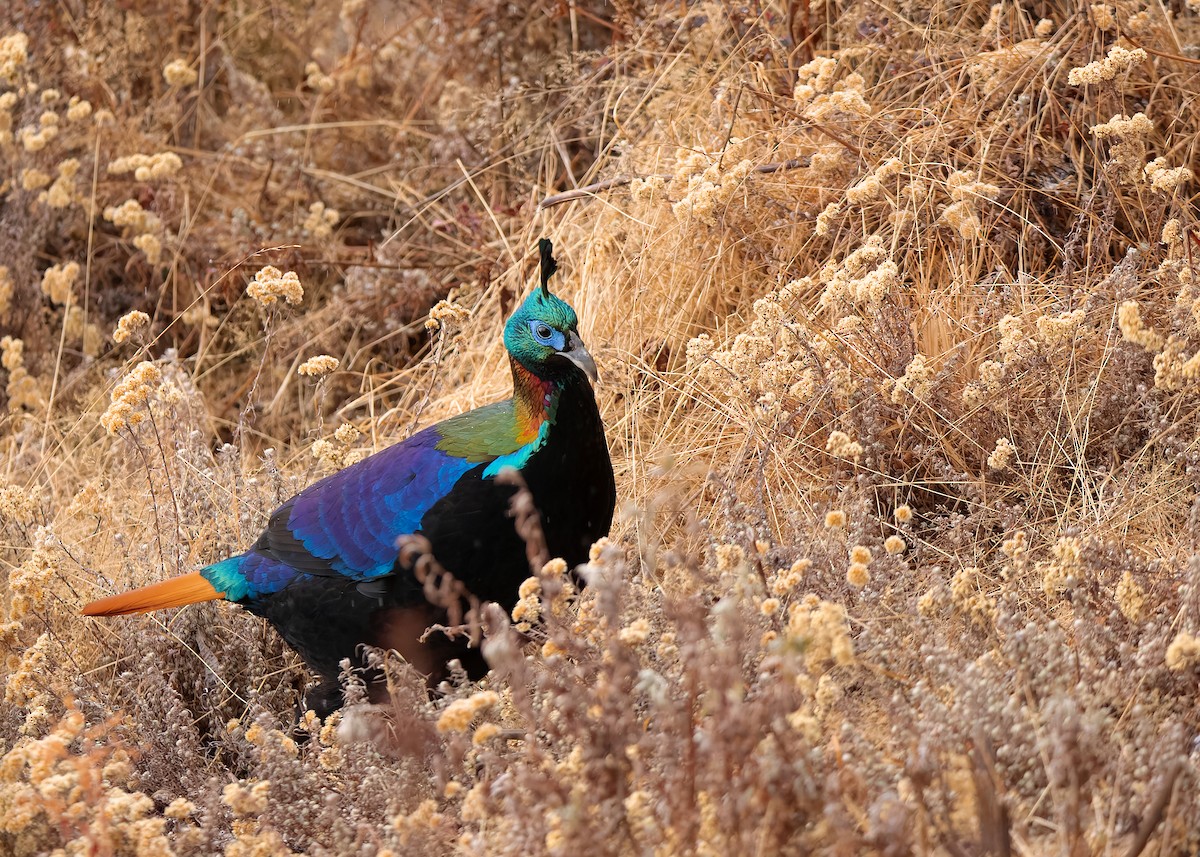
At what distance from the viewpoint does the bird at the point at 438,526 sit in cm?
262

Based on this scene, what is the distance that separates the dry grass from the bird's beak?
0.95 feet

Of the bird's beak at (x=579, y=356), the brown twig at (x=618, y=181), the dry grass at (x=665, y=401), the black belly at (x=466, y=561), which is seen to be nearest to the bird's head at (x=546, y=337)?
the bird's beak at (x=579, y=356)

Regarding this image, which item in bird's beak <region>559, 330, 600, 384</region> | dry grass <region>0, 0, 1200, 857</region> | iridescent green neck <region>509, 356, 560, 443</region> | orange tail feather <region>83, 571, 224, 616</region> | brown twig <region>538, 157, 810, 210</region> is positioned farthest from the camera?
brown twig <region>538, 157, 810, 210</region>

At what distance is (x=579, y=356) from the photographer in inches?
103

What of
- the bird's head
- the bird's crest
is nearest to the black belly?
the bird's head

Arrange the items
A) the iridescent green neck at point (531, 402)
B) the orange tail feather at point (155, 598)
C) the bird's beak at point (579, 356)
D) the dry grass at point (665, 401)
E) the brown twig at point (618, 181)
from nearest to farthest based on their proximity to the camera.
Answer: the dry grass at point (665, 401) < the bird's beak at point (579, 356) < the iridescent green neck at point (531, 402) < the orange tail feather at point (155, 598) < the brown twig at point (618, 181)

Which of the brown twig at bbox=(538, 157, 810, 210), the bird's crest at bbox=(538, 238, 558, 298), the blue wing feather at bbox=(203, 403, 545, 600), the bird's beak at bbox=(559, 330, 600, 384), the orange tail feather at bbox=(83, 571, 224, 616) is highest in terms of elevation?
the bird's crest at bbox=(538, 238, 558, 298)

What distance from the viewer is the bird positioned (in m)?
2.62

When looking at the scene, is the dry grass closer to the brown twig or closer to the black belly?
the brown twig

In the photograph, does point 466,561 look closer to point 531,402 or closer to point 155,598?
point 531,402

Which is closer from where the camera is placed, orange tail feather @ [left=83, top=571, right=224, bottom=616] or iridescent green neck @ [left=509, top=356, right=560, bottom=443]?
iridescent green neck @ [left=509, top=356, right=560, bottom=443]

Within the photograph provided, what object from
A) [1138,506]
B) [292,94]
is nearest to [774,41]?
[1138,506]

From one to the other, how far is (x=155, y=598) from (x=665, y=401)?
1526mm

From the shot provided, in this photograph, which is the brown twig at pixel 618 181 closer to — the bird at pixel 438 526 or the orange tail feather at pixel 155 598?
the bird at pixel 438 526
